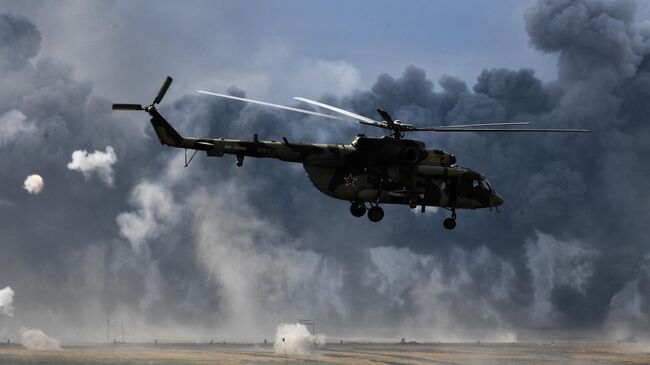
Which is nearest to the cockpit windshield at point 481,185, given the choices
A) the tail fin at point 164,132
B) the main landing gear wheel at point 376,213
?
the main landing gear wheel at point 376,213

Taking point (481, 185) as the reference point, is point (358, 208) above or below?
below

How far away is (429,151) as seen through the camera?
276 feet

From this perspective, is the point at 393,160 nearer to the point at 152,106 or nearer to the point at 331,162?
the point at 331,162

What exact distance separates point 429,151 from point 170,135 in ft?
84.4

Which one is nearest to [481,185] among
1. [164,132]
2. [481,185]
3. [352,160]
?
[481,185]

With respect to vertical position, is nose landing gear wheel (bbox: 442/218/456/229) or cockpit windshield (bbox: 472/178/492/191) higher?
cockpit windshield (bbox: 472/178/492/191)

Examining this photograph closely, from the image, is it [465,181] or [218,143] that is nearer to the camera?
[218,143]

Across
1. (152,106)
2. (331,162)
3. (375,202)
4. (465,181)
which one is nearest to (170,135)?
(152,106)

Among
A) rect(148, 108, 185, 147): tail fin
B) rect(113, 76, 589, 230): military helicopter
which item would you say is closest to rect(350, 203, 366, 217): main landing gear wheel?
rect(113, 76, 589, 230): military helicopter

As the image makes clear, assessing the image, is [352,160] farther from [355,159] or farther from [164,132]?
[164,132]

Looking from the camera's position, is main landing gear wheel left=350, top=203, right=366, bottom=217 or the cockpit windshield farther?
the cockpit windshield

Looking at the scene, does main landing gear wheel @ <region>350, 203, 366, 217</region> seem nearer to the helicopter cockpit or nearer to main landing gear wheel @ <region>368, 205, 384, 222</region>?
main landing gear wheel @ <region>368, 205, 384, 222</region>

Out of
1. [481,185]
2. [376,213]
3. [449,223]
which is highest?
[481,185]

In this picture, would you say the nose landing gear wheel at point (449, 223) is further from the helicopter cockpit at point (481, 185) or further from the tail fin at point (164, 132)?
the tail fin at point (164, 132)
